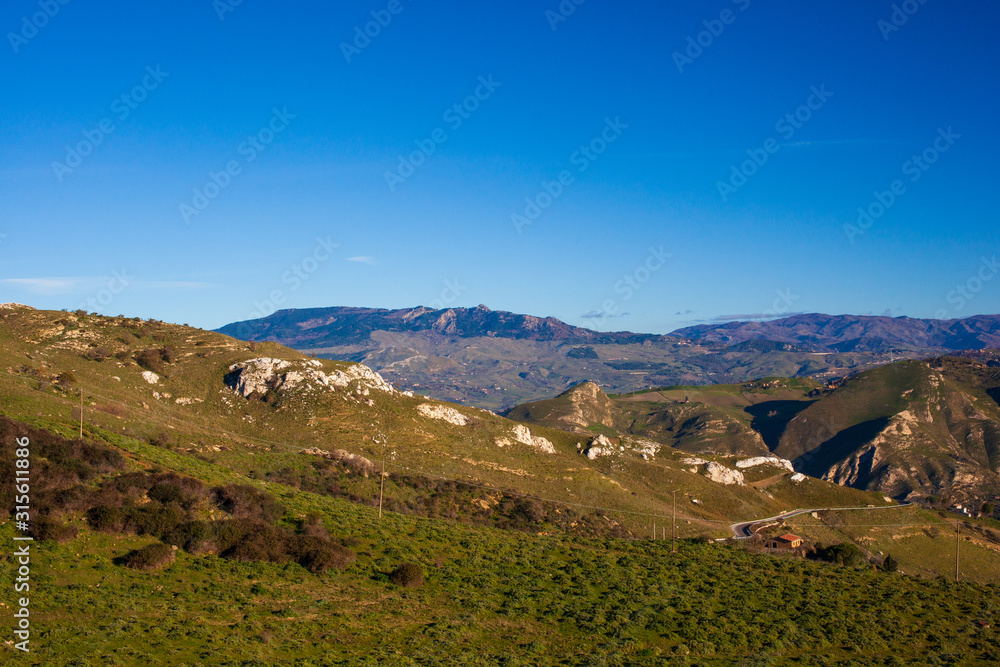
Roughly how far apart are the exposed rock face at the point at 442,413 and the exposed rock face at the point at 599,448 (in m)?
28.2

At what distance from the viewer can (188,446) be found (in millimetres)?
68438

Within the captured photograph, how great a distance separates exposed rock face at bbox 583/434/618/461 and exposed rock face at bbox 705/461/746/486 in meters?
22.3

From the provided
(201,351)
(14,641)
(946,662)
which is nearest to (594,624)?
(946,662)

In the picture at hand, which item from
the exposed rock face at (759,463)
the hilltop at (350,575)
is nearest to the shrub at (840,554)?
the hilltop at (350,575)

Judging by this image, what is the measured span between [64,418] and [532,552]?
149 ft

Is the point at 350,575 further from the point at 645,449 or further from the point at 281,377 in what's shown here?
the point at 645,449

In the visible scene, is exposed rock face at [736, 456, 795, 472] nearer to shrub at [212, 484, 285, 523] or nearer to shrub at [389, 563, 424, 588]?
shrub at [389, 563, 424, 588]

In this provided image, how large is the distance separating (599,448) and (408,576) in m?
102

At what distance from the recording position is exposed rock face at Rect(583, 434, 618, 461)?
131 m

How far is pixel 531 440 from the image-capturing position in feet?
414

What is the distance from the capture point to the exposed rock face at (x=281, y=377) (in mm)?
100562

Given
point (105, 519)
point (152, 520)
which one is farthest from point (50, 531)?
point (152, 520)

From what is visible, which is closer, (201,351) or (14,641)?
(14,641)

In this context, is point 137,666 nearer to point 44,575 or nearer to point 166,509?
point 44,575
